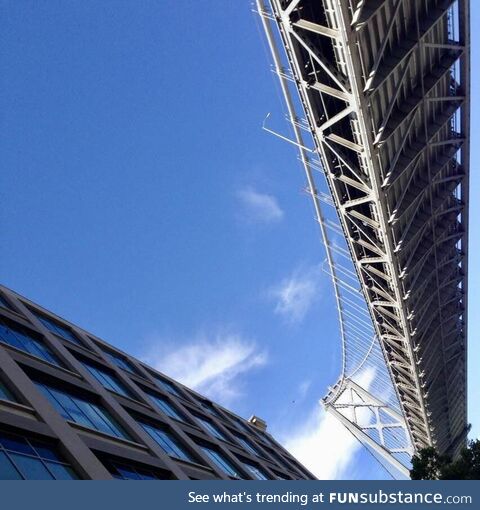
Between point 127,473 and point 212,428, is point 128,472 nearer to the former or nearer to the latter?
point 127,473

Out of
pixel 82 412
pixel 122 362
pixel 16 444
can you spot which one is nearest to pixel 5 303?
pixel 82 412

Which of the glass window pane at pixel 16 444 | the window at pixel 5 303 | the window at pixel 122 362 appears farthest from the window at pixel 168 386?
the glass window pane at pixel 16 444

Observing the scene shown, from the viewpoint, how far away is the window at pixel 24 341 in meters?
20.9

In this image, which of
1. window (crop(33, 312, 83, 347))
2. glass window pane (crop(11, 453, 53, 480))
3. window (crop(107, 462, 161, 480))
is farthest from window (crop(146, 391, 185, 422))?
glass window pane (crop(11, 453, 53, 480))

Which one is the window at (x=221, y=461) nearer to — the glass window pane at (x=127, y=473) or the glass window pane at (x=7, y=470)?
the glass window pane at (x=127, y=473)

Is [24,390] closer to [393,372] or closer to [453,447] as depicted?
[393,372]

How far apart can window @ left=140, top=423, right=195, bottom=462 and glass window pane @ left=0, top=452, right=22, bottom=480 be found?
34.0ft

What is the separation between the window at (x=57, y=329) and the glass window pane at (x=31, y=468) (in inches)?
524

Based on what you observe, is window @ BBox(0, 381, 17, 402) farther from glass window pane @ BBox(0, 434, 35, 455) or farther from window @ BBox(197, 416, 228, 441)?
window @ BBox(197, 416, 228, 441)

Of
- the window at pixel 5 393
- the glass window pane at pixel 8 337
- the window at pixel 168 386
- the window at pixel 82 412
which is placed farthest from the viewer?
the window at pixel 168 386

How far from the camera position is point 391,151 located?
22906mm

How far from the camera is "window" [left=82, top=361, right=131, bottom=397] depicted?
82.8ft

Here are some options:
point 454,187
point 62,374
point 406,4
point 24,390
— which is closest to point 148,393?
point 62,374

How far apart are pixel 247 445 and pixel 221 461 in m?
9.67
